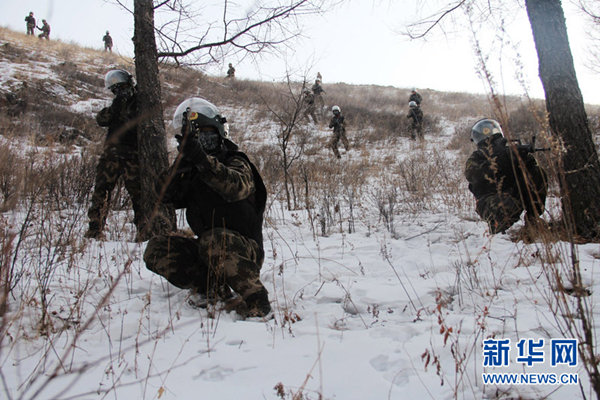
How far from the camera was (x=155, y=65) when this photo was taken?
3500 mm

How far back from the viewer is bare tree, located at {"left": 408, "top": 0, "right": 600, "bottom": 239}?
10.2 ft

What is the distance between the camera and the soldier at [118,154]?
3822 millimetres

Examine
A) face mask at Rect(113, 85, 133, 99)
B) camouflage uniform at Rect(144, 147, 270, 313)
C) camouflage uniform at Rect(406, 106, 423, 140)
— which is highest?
camouflage uniform at Rect(406, 106, 423, 140)

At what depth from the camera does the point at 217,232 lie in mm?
2096

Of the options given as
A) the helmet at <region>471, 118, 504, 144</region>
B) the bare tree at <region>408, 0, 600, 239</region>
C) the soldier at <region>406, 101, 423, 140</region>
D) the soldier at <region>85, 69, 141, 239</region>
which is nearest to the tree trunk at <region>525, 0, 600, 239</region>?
the bare tree at <region>408, 0, 600, 239</region>

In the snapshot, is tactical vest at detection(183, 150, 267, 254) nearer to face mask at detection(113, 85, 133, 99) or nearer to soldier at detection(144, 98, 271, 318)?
soldier at detection(144, 98, 271, 318)

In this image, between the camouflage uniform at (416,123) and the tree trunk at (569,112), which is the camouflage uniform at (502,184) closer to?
the tree trunk at (569,112)

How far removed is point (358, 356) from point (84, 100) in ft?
40.3

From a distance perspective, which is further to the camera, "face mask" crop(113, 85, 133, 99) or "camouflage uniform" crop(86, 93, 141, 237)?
"face mask" crop(113, 85, 133, 99)

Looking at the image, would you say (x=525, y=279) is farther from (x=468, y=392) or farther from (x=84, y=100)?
(x=84, y=100)

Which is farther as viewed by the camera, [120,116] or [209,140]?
[120,116]

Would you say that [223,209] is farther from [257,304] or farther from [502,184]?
[502,184]

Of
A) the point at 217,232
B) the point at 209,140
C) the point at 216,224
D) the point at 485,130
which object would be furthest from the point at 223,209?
the point at 485,130

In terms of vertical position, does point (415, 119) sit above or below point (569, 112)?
above
